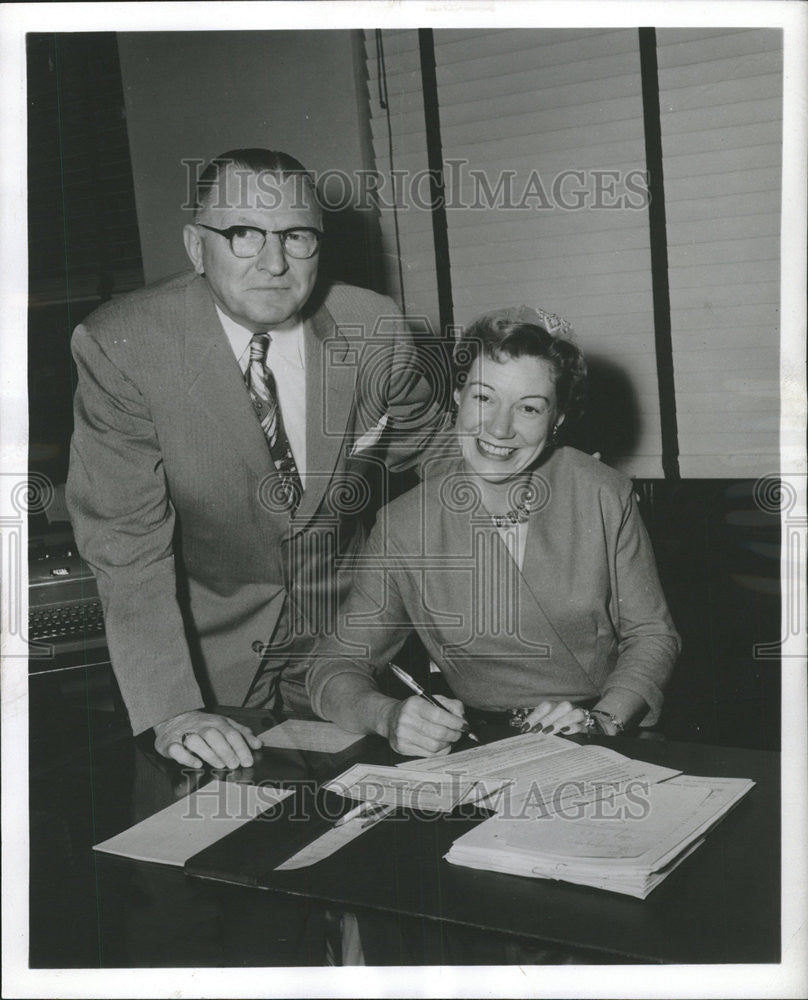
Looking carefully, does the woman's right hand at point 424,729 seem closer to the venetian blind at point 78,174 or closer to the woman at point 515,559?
the woman at point 515,559

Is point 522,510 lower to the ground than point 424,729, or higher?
higher

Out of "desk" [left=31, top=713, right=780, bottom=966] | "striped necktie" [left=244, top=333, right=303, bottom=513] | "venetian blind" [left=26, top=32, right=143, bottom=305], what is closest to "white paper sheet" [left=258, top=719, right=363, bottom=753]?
"desk" [left=31, top=713, right=780, bottom=966]

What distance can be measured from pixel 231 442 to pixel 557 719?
83 cm

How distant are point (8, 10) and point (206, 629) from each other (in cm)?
116

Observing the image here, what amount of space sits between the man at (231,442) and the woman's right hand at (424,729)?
445mm

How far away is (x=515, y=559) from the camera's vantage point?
171 centimetres

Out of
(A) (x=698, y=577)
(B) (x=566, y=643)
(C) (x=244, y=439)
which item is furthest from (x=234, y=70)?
(A) (x=698, y=577)

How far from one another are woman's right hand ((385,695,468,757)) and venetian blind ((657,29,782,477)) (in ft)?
2.58

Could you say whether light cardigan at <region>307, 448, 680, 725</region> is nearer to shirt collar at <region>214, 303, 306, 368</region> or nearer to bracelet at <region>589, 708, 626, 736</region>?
bracelet at <region>589, 708, 626, 736</region>

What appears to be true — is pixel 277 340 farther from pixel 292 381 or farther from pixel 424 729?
pixel 424 729

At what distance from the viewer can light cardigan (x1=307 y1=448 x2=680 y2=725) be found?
65.3 inches

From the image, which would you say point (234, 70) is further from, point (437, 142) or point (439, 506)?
point (439, 506)

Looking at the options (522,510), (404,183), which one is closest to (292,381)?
(522,510)

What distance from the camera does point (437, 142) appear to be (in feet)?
6.93
